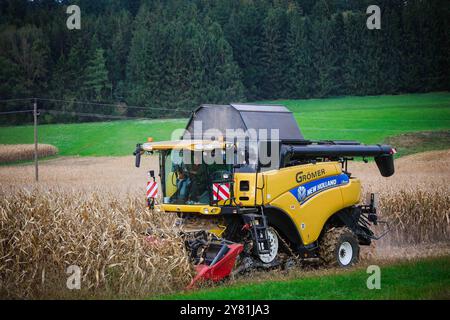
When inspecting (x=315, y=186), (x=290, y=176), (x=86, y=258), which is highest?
→ (x=290, y=176)

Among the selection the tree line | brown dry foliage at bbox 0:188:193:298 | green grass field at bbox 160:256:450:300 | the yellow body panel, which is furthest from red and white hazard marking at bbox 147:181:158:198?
Answer: the tree line

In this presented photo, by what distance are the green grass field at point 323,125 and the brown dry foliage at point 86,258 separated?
34293mm

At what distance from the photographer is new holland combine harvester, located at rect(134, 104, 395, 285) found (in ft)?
42.0

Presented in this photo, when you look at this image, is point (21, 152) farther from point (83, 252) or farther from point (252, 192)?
point (83, 252)

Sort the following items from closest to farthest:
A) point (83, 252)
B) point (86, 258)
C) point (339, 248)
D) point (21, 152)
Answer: point (86, 258) → point (83, 252) → point (339, 248) → point (21, 152)

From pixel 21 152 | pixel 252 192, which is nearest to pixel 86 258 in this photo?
pixel 252 192

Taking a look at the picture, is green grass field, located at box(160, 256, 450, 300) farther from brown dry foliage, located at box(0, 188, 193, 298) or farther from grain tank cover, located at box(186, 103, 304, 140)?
grain tank cover, located at box(186, 103, 304, 140)

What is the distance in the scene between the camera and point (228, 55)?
60.9 m

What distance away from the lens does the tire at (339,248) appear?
1412 cm

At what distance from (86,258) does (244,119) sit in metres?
4.27

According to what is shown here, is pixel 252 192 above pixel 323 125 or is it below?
above

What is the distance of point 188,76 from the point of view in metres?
60.8

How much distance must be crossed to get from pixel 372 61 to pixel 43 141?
27.6 meters

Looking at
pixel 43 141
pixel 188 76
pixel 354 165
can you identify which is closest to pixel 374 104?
pixel 188 76
